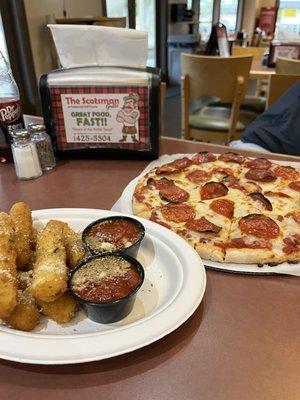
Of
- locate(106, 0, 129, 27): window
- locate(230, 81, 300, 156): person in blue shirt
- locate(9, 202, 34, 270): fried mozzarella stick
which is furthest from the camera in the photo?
locate(106, 0, 129, 27): window

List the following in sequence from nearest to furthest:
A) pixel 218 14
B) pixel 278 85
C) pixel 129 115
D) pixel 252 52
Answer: pixel 129 115
pixel 278 85
pixel 252 52
pixel 218 14

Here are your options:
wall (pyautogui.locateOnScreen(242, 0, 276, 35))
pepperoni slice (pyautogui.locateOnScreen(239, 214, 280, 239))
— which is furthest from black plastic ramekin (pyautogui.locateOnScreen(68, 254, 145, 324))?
wall (pyautogui.locateOnScreen(242, 0, 276, 35))

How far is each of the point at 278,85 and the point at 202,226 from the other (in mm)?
1756

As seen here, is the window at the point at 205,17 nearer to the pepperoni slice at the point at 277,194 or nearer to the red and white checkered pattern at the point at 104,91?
the red and white checkered pattern at the point at 104,91

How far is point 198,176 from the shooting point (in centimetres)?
119

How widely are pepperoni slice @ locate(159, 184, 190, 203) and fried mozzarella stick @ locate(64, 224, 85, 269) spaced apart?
356mm

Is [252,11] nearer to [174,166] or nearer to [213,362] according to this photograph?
[174,166]

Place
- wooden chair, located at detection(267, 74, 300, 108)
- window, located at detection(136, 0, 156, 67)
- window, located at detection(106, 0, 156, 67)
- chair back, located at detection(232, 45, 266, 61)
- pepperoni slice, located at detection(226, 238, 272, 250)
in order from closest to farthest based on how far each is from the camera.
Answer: pepperoni slice, located at detection(226, 238, 272, 250) → wooden chair, located at detection(267, 74, 300, 108) → chair back, located at detection(232, 45, 266, 61) → window, located at detection(106, 0, 156, 67) → window, located at detection(136, 0, 156, 67)

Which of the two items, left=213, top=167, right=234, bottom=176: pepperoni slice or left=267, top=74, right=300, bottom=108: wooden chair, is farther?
left=267, top=74, right=300, bottom=108: wooden chair

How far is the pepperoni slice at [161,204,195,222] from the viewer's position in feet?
3.19

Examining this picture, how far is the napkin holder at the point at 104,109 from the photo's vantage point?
1186 millimetres

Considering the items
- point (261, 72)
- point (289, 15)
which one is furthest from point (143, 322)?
point (289, 15)

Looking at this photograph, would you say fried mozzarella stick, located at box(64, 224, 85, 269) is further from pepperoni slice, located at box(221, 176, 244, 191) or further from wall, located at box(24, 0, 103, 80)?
wall, located at box(24, 0, 103, 80)

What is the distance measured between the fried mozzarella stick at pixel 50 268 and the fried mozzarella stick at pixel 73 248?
0.09 ft
